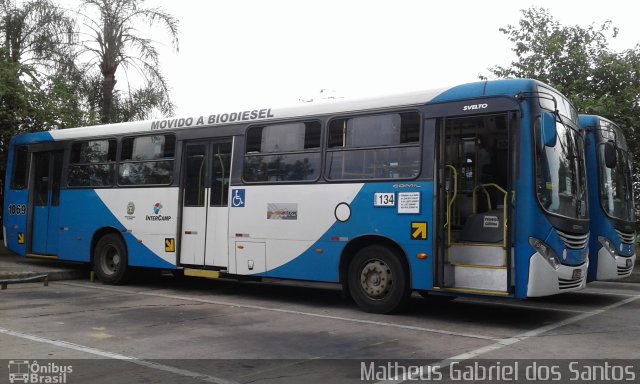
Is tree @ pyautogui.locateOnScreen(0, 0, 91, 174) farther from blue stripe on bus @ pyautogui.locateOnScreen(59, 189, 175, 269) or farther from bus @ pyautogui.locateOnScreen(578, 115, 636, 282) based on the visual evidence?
bus @ pyautogui.locateOnScreen(578, 115, 636, 282)

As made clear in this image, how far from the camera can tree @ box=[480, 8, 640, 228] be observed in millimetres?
16625

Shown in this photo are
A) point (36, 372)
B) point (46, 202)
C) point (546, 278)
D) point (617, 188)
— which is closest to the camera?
point (36, 372)

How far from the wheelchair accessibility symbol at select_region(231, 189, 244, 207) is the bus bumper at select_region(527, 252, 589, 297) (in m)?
5.05

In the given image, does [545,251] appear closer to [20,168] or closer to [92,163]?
[92,163]

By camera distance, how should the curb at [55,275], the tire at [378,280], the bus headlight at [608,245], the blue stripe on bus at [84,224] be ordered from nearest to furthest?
the tire at [378,280]
the bus headlight at [608,245]
the blue stripe on bus at [84,224]
the curb at [55,275]

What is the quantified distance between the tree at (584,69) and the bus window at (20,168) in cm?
1386

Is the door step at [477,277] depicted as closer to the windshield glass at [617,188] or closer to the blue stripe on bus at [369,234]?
the blue stripe on bus at [369,234]

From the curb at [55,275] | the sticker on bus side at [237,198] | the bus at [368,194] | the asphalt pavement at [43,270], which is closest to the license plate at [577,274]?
the bus at [368,194]

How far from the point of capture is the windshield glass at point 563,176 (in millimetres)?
8242

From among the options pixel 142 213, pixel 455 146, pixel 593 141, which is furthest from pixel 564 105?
pixel 142 213

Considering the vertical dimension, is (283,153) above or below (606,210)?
above

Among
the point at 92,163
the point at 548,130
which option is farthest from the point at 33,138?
the point at 548,130

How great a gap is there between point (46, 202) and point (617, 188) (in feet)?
39.8

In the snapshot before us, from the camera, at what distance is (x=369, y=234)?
368 inches
